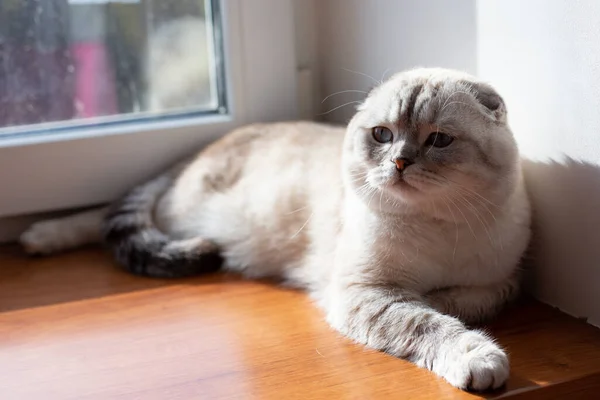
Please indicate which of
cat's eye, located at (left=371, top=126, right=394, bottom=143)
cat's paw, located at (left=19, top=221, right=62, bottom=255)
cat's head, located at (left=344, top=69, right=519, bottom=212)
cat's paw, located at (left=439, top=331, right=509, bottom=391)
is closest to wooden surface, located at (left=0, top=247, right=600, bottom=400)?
cat's paw, located at (left=439, top=331, right=509, bottom=391)

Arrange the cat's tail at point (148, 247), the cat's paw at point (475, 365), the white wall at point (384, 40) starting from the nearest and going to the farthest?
1. the cat's paw at point (475, 365)
2. the white wall at point (384, 40)
3. the cat's tail at point (148, 247)

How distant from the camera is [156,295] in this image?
171cm

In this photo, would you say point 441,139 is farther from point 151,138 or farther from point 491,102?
point 151,138

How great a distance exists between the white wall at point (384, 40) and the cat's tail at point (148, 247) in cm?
59

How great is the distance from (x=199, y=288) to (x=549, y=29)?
3.06 ft

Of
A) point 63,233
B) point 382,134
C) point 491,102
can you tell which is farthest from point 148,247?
point 491,102

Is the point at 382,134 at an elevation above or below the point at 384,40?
below

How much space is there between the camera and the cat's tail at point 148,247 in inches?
70.7

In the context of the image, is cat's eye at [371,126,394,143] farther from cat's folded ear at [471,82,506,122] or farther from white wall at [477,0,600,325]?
white wall at [477,0,600,325]

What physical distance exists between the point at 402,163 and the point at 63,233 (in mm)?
1025

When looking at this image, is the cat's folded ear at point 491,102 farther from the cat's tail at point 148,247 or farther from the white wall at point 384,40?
the cat's tail at point 148,247

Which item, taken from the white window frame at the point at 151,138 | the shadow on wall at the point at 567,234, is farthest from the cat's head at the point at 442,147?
the white window frame at the point at 151,138

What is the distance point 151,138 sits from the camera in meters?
2.06

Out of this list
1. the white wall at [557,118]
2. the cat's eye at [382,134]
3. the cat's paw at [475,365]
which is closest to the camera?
the cat's paw at [475,365]
